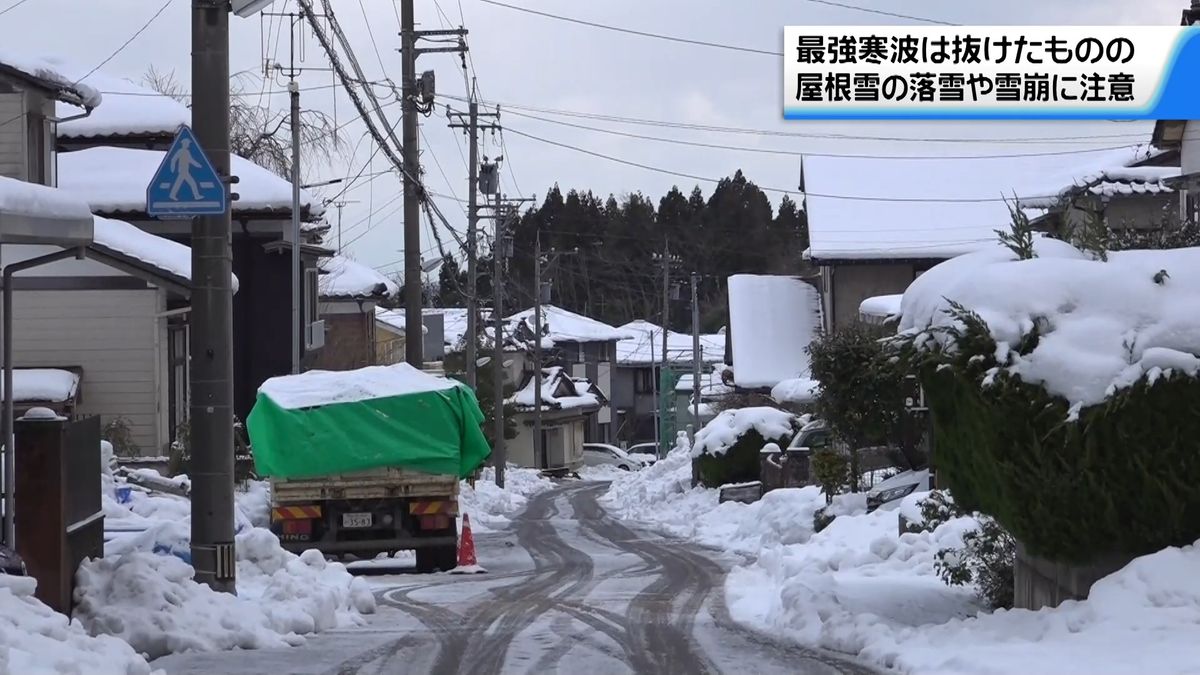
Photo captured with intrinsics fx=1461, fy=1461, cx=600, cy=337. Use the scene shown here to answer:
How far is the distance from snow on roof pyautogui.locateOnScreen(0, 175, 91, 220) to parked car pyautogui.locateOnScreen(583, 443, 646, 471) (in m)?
66.1

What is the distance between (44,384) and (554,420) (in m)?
48.1

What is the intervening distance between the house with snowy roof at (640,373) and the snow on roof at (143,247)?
205ft

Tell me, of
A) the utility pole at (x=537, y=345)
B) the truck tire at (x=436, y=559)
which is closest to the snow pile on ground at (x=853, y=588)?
the truck tire at (x=436, y=559)

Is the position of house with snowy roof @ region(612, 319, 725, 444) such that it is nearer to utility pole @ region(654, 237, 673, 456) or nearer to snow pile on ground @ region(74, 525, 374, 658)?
utility pole @ region(654, 237, 673, 456)

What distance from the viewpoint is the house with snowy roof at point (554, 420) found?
233 feet

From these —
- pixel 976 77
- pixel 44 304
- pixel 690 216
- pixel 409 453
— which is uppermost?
pixel 690 216

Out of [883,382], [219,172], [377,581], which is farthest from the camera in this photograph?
[883,382]

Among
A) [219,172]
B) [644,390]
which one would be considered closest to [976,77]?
[219,172]

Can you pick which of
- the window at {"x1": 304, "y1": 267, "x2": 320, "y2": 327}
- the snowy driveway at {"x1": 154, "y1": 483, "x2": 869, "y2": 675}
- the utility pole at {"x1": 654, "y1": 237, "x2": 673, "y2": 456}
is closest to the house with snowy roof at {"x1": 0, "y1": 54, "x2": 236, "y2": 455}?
the window at {"x1": 304, "y1": 267, "x2": 320, "y2": 327}

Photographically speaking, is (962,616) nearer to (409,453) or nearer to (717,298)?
Result: (409,453)

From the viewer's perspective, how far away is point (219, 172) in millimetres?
11516

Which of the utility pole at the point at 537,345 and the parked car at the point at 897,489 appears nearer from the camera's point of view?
the parked car at the point at 897,489

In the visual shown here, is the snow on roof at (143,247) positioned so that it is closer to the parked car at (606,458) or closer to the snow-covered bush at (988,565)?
the snow-covered bush at (988,565)

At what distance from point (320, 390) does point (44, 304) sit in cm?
908
